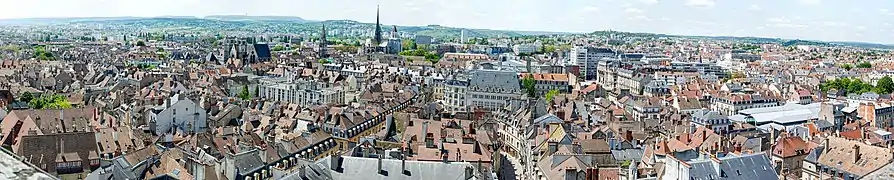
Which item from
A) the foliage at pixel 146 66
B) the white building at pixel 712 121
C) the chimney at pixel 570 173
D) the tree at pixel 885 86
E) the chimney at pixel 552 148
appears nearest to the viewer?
the chimney at pixel 570 173

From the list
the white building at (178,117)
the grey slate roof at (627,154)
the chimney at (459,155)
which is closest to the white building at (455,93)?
the white building at (178,117)

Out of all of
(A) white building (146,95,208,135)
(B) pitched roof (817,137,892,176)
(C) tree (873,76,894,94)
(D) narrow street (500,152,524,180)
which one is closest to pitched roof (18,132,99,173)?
(A) white building (146,95,208,135)

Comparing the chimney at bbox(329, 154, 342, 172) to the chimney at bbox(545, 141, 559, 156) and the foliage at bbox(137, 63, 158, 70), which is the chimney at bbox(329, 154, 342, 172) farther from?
the foliage at bbox(137, 63, 158, 70)

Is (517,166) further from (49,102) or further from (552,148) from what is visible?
(49,102)

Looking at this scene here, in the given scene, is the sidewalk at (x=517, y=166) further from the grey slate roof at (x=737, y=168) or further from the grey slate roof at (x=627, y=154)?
the grey slate roof at (x=737, y=168)

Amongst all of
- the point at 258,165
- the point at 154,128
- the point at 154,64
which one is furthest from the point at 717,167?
the point at 154,64

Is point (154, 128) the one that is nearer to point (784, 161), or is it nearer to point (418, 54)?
point (784, 161)
